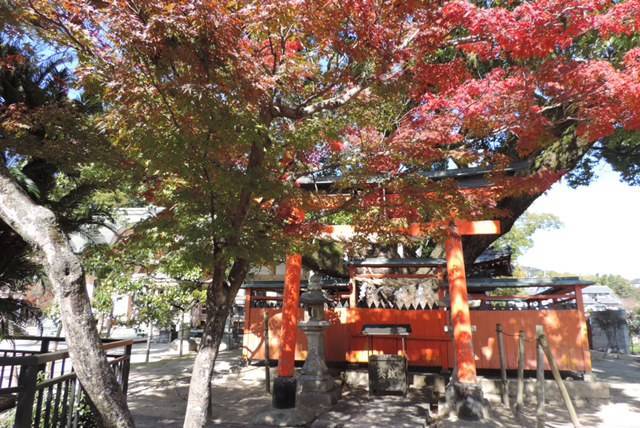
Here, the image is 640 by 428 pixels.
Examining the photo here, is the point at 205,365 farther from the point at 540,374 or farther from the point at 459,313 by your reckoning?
the point at 459,313

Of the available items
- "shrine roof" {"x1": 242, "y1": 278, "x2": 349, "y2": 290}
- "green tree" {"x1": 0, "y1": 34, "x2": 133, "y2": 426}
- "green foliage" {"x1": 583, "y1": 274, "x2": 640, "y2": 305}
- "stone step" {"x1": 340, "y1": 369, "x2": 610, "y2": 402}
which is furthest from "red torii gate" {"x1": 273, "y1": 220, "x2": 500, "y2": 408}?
"green foliage" {"x1": 583, "y1": 274, "x2": 640, "y2": 305}

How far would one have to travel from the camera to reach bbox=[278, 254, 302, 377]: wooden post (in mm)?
7879

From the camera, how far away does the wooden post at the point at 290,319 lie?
25.8ft

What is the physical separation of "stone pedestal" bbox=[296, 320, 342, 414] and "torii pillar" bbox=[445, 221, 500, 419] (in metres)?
2.38

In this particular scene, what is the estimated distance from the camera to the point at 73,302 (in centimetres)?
324

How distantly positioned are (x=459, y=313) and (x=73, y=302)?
21.9ft

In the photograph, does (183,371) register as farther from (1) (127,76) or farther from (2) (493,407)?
(1) (127,76)

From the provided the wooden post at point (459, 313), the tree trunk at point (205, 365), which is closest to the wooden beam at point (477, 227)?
the wooden post at point (459, 313)

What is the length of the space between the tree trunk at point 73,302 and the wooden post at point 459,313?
6.02m

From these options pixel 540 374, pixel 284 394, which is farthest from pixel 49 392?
pixel 540 374

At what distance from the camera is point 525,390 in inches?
339

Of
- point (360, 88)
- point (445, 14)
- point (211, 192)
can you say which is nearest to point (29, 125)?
point (211, 192)

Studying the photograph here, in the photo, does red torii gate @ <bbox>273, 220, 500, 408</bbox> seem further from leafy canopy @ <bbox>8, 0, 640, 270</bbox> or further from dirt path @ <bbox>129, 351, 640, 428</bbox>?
leafy canopy @ <bbox>8, 0, 640, 270</bbox>

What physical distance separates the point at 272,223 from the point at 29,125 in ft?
10.8
